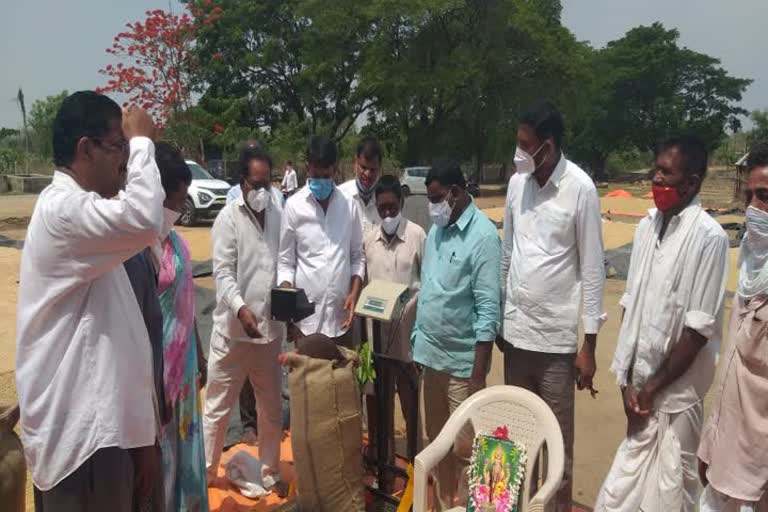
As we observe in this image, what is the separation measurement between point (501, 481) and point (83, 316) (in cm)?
176

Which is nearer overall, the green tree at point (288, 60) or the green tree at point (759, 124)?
the green tree at point (288, 60)

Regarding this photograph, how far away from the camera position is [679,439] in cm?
247

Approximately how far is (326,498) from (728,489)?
176cm

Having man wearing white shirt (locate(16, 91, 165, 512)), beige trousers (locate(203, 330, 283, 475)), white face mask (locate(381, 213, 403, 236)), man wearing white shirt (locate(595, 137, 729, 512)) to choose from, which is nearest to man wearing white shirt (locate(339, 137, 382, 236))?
white face mask (locate(381, 213, 403, 236))

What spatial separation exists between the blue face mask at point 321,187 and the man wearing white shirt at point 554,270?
1.08 m

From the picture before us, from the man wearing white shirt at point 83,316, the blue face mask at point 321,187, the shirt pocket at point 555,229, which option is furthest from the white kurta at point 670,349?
the man wearing white shirt at point 83,316

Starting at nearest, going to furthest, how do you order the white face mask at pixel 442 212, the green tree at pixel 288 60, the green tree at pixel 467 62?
the white face mask at pixel 442 212 < the green tree at pixel 467 62 < the green tree at pixel 288 60

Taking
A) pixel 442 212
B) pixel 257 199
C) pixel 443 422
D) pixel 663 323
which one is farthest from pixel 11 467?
pixel 663 323

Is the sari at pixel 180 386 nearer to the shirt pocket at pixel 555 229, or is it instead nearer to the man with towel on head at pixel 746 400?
the shirt pocket at pixel 555 229

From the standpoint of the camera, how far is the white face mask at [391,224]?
3.51 m

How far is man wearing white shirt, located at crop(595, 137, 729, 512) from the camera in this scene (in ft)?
7.88

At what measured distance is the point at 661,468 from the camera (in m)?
2.47

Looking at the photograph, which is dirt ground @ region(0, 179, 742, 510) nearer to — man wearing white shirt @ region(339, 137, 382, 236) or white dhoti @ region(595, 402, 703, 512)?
white dhoti @ region(595, 402, 703, 512)

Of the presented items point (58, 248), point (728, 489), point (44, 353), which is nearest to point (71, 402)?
point (44, 353)
